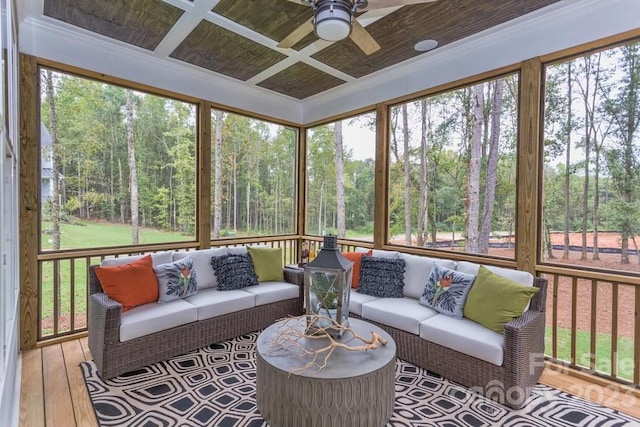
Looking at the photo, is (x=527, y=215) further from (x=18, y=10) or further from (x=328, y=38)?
(x=18, y=10)

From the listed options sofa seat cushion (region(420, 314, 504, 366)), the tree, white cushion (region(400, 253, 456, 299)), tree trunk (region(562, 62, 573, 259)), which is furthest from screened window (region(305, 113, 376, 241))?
the tree

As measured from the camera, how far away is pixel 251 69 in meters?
4.14

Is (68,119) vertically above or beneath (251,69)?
beneath

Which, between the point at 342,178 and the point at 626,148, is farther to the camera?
the point at 342,178

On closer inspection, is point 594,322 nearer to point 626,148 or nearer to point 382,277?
point 626,148

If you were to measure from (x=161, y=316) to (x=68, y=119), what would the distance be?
2.36 m

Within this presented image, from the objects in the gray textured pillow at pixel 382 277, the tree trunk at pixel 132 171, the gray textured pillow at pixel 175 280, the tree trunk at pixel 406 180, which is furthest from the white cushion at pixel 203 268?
the tree trunk at pixel 406 180

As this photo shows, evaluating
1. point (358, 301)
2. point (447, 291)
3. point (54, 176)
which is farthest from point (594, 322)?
point (54, 176)

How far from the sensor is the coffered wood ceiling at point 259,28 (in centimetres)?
281

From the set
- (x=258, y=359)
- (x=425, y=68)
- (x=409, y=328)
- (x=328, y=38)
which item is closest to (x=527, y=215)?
(x=409, y=328)

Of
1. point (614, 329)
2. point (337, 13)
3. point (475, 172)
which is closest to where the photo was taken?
point (337, 13)

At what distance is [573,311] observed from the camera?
9.71 feet

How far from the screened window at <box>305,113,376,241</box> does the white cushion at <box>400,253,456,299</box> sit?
3.63 ft

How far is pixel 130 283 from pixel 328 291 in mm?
1859
